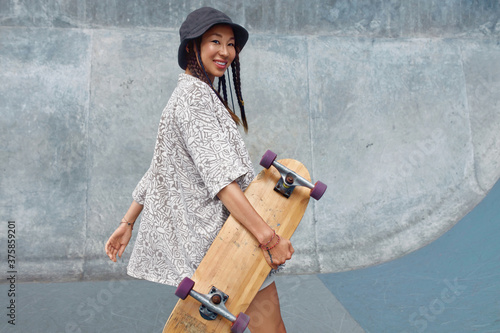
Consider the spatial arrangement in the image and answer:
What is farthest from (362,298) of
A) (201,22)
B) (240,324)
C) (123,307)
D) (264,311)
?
(201,22)

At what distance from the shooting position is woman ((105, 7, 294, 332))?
59.7 inches

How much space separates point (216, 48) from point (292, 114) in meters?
2.88

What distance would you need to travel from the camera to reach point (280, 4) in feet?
14.8

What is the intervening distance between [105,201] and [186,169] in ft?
9.19

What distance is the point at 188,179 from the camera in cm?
164

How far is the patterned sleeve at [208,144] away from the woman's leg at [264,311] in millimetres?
467

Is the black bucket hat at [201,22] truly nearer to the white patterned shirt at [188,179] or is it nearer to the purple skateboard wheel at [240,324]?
the white patterned shirt at [188,179]

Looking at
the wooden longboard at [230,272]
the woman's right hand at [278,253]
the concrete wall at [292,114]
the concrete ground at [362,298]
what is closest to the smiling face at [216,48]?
the wooden longboard at [230,272]

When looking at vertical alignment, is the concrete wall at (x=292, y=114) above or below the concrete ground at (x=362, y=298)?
above

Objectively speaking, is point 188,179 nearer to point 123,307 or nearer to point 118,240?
point 118,240

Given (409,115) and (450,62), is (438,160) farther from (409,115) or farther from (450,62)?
(450,62)

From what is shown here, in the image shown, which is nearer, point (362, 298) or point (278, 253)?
point (278, 253)

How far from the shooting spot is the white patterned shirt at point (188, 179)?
1.52 metres

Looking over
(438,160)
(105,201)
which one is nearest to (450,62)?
(438,160)
